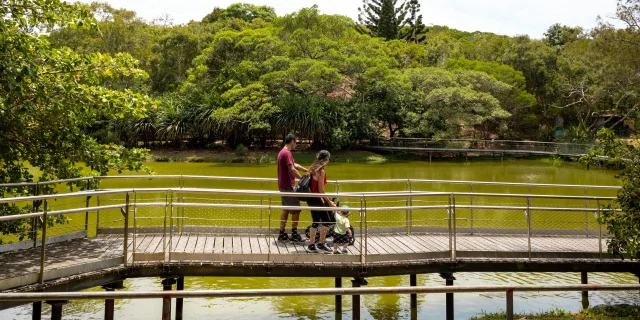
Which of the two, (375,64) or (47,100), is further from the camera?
(375,64)

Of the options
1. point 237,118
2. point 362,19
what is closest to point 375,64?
point 237,118

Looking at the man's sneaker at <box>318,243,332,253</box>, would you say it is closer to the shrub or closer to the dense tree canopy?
the dense tree canopy

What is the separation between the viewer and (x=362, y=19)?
238 ft

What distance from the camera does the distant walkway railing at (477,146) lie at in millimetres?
40062

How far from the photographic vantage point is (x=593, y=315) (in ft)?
27.1

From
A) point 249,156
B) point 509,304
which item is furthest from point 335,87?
point 509,304

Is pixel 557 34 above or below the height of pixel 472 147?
above

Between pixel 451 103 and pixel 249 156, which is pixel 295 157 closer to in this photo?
pixel 249 156

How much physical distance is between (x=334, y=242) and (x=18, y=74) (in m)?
4.93

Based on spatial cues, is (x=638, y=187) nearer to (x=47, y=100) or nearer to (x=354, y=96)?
(x=47, y=100)

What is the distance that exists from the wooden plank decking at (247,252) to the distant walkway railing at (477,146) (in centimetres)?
3144

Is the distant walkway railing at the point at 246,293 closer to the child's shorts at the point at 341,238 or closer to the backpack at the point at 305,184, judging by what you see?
the child's shorts at the point at 341,238

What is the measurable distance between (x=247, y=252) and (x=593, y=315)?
16.3 ft

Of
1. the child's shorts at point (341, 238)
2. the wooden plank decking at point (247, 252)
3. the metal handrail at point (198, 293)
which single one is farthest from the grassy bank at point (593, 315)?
the metal handrail at point (198, 293)
